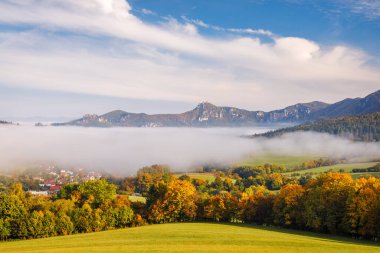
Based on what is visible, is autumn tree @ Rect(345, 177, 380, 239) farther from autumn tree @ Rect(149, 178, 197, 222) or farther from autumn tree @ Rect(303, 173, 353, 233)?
autumn tree @ Rect(149, 178, 197, 222)

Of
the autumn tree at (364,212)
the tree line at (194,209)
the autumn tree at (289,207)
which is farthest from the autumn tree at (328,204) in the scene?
the autumn tree at (289,207)

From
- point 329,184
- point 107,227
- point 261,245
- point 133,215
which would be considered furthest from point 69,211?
point 329,184

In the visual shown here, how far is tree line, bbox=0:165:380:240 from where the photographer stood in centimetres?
6694

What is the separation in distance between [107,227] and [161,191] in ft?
61.7

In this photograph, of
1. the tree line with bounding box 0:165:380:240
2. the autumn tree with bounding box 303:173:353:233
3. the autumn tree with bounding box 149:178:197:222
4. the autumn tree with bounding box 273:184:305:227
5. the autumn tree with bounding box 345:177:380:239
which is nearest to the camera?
the autumn tree with bounding box 345:177:380:239

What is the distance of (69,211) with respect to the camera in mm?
78875

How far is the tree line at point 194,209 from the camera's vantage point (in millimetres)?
66938

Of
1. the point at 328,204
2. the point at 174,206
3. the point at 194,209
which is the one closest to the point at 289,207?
the point at 328,204

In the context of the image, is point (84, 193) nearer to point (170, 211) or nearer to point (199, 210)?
point (170, 211)

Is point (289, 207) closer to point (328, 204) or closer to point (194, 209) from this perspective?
point (328, 204)

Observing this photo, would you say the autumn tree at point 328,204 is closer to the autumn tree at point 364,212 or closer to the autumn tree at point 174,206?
the autumn tree at point 364,212

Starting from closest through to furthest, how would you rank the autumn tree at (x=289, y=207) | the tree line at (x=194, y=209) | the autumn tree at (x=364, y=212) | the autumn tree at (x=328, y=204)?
the autumn tree at (x=364, y=212)
the tree line at (x=194, y=209)
the autumn tree at (x=328, y=204)
the autumn tree at (x=289, y=207)

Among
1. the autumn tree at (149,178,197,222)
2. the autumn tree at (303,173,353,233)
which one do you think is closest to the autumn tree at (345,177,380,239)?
the autumn tree at (303,173,353,233)

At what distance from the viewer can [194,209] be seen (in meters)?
90.4
